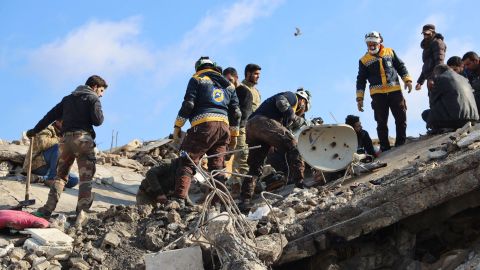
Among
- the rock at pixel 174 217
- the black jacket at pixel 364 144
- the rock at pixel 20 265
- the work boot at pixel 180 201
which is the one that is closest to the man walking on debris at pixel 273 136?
the work boot at pixel 180 201

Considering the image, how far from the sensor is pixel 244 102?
36.4 ft

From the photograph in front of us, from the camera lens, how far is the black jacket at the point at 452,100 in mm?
10242

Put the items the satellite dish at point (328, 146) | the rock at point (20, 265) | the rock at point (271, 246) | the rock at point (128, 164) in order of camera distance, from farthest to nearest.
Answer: the rock at point (128, 164) → the satellite dish at point (328, 146) → the rock at point (20, 265) → the rock at point (271, 246)

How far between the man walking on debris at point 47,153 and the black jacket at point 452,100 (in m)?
5.03

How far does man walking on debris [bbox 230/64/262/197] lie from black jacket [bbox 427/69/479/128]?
2.54m


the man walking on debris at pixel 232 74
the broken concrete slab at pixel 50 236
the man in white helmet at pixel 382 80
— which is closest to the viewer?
the broken concrete slab at pixel 50 236

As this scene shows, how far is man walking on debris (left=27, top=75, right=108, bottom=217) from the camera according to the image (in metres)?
8.62

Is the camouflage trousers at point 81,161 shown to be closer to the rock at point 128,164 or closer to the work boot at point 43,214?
the work boot at point 43,214

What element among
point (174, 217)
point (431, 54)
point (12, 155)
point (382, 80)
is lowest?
point (174, 217)

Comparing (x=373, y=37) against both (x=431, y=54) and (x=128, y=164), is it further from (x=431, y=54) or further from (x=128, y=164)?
(x=128, y=164)

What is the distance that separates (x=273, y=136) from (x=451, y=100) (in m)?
2.51

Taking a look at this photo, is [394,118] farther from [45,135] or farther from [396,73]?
[45,135]

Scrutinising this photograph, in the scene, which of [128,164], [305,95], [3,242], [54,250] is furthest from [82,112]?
[128,164]

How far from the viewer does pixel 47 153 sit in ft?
34.0
